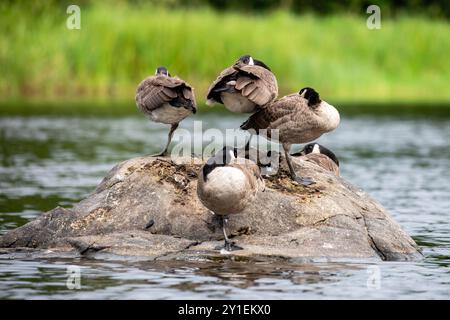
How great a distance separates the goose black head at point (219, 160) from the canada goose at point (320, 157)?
2.78 m

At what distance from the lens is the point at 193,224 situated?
1209 centimetres

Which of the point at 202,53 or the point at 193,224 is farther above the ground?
the point at 202,53

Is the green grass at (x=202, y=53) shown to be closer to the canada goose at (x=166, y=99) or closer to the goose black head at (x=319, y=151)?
the goose black head at (x=319, y=151)

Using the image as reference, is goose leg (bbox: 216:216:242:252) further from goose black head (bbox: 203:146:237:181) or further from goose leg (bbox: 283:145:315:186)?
goose leg (bbox: 283:145:315:186)

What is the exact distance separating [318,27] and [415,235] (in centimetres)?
2866

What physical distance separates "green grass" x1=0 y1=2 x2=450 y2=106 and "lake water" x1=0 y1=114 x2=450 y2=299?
13.7 ft

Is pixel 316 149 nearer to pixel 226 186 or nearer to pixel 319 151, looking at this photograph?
pixel 319 151

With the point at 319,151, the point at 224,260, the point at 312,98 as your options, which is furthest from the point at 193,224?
the point at 319,151

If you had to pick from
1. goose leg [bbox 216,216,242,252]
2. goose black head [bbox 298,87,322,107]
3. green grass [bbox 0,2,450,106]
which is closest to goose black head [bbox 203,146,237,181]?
goose leg [bbox 216,216,242,252]

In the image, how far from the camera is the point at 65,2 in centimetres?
3938

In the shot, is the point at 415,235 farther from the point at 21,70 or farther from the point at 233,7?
the point at 233,7

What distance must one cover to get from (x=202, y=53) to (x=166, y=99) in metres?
24.6

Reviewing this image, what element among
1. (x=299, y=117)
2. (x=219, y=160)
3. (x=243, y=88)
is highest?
(x=243, y=88)

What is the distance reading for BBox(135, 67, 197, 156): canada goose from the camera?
1277cm
